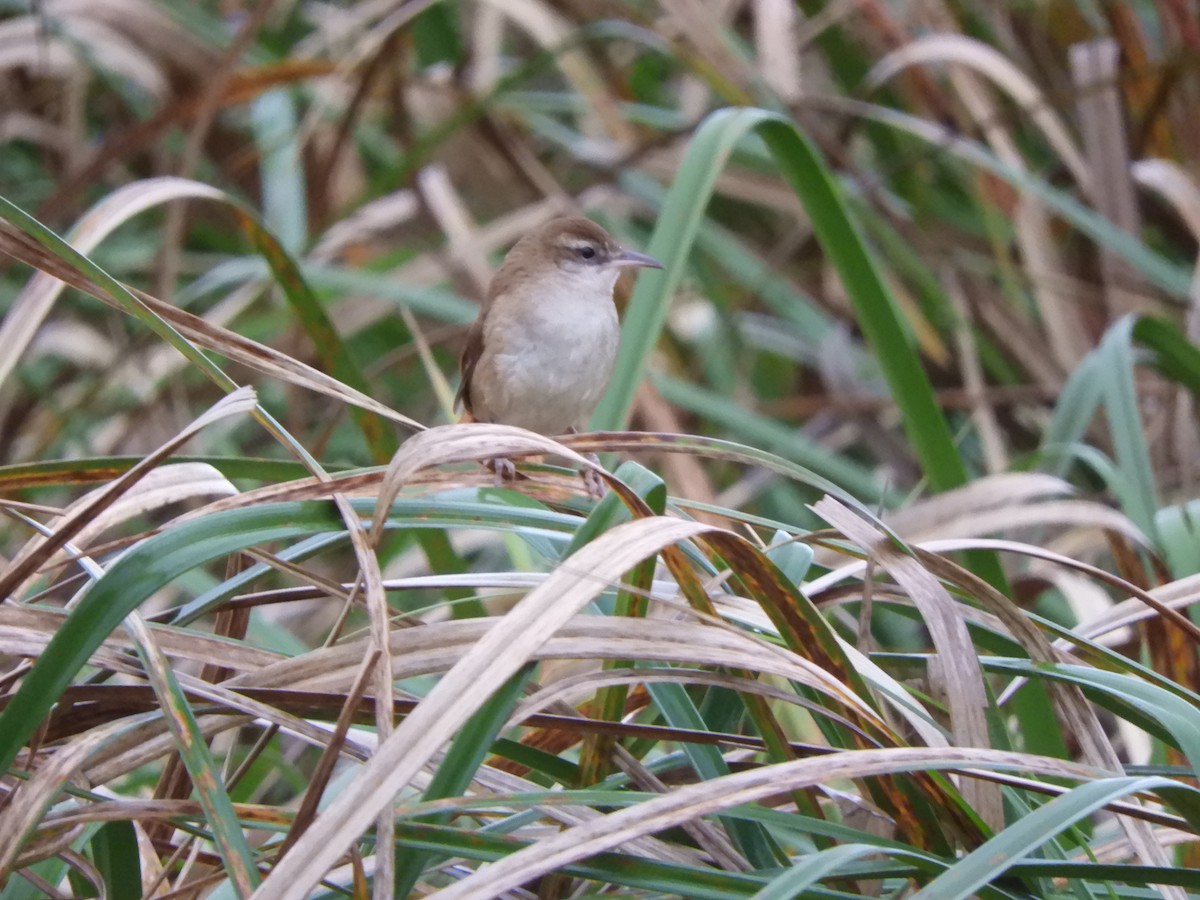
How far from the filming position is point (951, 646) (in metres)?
1.62

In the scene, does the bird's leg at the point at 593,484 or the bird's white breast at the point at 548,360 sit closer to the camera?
the bird's leg at the point at 593,484

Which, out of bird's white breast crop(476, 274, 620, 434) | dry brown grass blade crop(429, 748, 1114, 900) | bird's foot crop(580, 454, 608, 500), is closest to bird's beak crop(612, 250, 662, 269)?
bird's white breast crop(476, 274, 620, 434)

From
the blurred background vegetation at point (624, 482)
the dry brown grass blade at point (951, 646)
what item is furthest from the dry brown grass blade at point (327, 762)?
the dry brown grass blade at point (951, 646)

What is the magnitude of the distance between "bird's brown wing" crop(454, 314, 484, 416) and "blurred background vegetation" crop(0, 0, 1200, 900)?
8.8 inches

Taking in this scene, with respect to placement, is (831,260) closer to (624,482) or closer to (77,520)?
(624,482)

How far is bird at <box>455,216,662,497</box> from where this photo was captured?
10.9ft

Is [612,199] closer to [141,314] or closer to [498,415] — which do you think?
[498,415]

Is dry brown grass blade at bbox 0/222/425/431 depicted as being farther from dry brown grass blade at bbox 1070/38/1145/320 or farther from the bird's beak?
dry brown grass blade at bbox 1070/38/1145/320

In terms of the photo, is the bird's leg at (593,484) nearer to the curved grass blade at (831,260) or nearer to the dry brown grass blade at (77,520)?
the curved grass blade at (831,260)

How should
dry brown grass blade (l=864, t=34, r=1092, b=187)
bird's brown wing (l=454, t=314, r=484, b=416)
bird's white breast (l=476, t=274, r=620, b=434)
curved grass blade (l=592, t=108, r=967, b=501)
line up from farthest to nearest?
dry brown grass blade (l=864, t=34, r=1092, b=187) < bird's brown wing (l=454, t=314, r=484, b=416) < bird's white breast (l=476, t=274, r=620, b=434) < curved grass blade (l=592, t=108, r=967, b=501)

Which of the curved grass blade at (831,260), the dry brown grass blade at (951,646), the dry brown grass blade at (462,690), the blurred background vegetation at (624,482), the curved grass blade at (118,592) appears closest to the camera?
the dry brown grass blade at (462,690)

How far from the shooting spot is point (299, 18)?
19.1 ft

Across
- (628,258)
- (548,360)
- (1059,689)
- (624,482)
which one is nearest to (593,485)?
(624,482)

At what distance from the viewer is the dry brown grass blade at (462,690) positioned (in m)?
1.19
